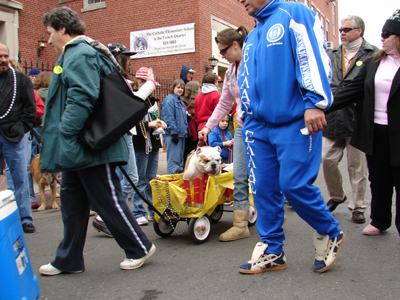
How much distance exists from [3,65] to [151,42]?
12.5 metres

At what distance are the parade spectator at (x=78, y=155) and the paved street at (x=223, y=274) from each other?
22 centimetres

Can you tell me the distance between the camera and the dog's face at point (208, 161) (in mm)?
4254

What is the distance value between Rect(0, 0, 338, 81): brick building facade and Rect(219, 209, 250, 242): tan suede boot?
1216 centimetres

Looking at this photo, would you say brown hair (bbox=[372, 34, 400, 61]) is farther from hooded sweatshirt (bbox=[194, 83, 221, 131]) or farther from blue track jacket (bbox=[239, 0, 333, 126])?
hooded sweatshirt (bbox=[194, 83, 221, 131])

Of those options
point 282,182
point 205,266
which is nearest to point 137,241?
point 205,266

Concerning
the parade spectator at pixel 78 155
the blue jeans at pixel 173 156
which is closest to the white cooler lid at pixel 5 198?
the parade spectator at pixel 78 155

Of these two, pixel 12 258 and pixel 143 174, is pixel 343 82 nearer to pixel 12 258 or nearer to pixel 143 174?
pixel 143 174

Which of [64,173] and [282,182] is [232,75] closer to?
[282,182]

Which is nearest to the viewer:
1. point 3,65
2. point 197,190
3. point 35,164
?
point 197,190

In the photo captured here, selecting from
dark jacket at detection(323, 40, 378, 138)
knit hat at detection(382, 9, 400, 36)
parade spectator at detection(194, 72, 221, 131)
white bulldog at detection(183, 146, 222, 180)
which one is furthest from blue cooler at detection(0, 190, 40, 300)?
parade spectator at detection(194, 72, 221, 131)

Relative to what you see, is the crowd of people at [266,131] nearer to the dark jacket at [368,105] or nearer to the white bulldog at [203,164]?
the dark jacket at [368,105]

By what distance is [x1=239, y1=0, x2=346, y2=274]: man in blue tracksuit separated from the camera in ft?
8.71

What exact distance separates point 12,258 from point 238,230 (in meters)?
2.45

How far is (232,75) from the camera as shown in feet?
13.4
